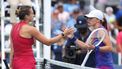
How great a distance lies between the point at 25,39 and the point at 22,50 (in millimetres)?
155

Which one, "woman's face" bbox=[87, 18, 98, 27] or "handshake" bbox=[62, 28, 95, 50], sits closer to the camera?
"handshake" bbox=[62, 28, 95, 50]

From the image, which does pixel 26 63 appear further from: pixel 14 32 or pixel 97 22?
pixel 97 22

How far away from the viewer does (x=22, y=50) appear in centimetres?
803

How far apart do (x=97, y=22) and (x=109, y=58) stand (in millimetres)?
538

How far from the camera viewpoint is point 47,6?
33.4 feet

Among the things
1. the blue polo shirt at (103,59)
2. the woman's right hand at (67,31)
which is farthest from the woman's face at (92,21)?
the woman's right hand at (67,31)

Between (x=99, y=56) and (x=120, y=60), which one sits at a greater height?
(x=99, y=56)

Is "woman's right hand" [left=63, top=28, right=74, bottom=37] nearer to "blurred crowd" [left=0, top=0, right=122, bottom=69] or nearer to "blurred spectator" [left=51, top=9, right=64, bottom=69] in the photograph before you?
"blurred spectator" [left=51, top=9, right=64, bottom=69]

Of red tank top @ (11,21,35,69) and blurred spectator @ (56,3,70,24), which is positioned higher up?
red tank top @ (11,21,35,69)

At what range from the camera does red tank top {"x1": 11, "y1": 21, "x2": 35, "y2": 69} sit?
802 cm

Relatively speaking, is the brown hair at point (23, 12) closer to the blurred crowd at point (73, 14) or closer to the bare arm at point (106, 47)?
the bare arm at point (106, 47)

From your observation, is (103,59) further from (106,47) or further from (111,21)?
(111,21)

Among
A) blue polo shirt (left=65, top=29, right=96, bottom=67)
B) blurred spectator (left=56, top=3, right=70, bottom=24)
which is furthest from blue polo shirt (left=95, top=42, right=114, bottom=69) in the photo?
blurred spectator (left=56, top=3, right=70, bottom=24)

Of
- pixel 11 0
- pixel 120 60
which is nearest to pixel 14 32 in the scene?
pixel 11 0
